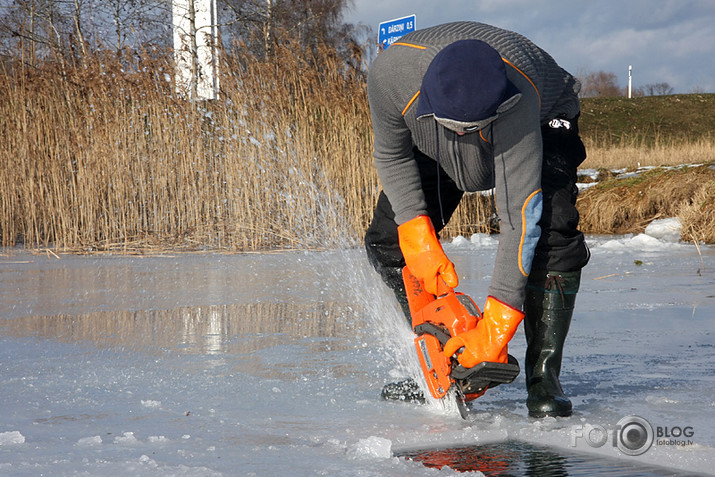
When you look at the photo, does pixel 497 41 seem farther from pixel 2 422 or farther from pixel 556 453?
pixel 2 422

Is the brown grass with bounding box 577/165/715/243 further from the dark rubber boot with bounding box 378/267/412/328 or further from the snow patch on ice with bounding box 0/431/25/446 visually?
the snow patch on ice with bounding box 0/431/25/446

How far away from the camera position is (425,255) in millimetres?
2031

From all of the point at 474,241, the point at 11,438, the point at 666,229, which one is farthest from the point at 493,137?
the point at 666,229

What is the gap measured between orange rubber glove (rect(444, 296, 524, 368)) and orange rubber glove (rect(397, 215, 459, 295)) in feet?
0.48

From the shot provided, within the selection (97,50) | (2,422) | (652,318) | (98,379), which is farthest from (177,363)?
(97,50)

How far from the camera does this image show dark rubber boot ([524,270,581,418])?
2.08 m

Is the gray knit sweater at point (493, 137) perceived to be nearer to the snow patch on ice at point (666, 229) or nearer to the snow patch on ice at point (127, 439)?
the snow patch on ice at point (127, 439)

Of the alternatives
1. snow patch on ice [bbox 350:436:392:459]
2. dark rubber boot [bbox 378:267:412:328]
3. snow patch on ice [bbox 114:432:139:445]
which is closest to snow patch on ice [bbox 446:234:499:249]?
dark rubber boot [bbox 378:267:412:328]

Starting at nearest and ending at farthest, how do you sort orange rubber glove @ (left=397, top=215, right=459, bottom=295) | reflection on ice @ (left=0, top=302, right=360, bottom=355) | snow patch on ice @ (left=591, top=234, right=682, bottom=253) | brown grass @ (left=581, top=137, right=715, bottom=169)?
orange rubber glove @ (left=397, top=215, right=459, bottom=295) < reflection on ice @ (left=0, top=302, right=360, bottom=355) < snow patch on ice @ (left=591, top=234, right=682, bottom=253) < brown grass @ (left=581, top=137, right=715, bottom=169)

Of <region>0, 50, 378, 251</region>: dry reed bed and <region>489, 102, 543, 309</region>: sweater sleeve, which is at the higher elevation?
<region>0, 50, 378, 251</region>: dry reed bed

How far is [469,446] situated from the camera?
5.99 feet

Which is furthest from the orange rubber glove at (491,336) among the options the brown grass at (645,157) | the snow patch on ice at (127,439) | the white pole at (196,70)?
the brown grass at (645,157)

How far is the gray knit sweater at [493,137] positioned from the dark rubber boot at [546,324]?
0.86ft

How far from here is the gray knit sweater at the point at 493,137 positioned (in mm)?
1804
